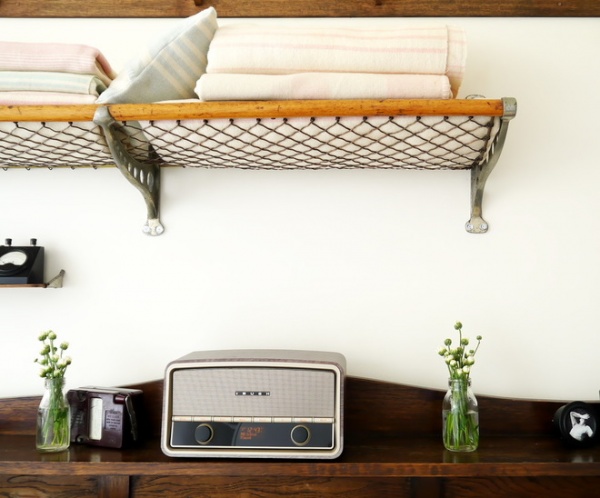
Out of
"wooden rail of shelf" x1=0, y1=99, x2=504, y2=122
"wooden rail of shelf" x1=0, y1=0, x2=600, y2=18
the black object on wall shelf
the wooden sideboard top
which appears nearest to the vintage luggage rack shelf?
"wooden rail of shelf" x1=0, y1=99, x2=504, y2=122

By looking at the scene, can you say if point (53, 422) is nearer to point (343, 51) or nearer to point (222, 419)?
point (222, 419)

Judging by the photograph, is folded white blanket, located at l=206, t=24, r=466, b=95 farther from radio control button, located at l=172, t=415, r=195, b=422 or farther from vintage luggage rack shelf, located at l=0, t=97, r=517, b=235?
radio control button, located at l=172, t=415, r=195, b=422

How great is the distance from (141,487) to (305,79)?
93 centimetres

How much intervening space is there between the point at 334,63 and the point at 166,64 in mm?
367

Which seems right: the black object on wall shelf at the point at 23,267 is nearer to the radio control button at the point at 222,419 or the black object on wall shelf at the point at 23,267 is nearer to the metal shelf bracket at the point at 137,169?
the metal shelf bracket at the point at 137,169

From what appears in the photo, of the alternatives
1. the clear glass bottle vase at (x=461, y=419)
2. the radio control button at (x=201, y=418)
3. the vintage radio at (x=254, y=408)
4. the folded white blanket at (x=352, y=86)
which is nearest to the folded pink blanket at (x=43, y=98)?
the folded white blanket at (x=352, y=86)

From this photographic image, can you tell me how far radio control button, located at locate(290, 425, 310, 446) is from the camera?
1288mm

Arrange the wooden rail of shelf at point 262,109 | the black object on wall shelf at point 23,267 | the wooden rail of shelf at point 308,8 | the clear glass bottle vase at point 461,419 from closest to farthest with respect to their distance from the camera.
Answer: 1. the wooden rail of shelf at point 262,109
2. the clear glass bottle vase at point 461,419
3. the black object on wall shelf at point 23,267
4. the wooden rail of shelf at point 308,8

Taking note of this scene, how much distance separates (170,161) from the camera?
1568 millimetres

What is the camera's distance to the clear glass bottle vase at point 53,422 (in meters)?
1.41

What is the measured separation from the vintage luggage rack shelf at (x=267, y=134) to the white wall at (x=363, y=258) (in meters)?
0.10

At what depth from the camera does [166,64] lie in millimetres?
1361

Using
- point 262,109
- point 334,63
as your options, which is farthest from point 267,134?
point 334,63

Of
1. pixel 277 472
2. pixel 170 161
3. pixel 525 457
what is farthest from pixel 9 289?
pixel 525 457
